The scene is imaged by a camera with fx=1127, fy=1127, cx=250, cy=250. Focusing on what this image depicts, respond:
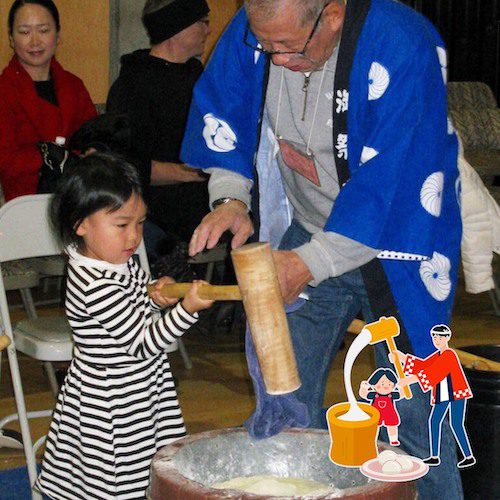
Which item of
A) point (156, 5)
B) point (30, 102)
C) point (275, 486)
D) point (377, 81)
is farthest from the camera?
point (156, 5)

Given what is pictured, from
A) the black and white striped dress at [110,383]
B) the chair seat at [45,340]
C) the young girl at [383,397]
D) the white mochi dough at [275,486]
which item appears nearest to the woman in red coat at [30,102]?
the chair seat at [45,340]

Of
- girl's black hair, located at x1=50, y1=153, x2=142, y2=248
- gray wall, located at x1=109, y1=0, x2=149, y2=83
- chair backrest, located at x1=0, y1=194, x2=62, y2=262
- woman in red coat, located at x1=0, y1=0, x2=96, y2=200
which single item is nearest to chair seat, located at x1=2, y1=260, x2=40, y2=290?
woman in red coat, located at x1=0, y1=0, x2=96, y2=200

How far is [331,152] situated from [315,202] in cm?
13

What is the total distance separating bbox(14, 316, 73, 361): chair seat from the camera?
10.1ft

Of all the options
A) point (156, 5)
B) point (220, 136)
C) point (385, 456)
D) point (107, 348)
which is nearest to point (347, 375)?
point (385, 456)

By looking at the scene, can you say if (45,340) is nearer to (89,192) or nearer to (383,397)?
(89,192)

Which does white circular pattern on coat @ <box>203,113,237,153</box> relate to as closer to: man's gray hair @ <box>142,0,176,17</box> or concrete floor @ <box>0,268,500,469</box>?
concrete floor @ <box>0,268,500,469</box>

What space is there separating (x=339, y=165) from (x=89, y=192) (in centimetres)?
70

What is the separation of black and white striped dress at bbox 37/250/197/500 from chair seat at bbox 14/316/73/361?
2.09 feet

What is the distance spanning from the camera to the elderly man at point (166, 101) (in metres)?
4.19

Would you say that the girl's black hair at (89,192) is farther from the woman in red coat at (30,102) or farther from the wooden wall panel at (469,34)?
the wooden wall panel at (469,34)

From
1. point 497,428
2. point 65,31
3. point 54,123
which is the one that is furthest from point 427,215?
point 65,31

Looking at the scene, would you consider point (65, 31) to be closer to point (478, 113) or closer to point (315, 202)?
point (478, 113)

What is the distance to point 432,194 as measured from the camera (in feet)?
5.83
